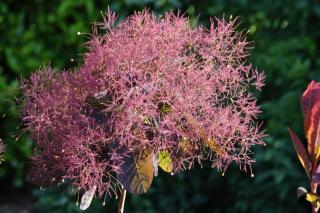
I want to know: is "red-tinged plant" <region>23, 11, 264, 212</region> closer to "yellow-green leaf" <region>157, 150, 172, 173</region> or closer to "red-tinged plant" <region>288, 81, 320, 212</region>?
"yellow-green leaf" <region>157, 150, 172, 173</region>

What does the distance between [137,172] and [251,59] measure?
2540mm

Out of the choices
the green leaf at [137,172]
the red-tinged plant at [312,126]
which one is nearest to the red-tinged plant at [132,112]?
the green leaf at [137,172]

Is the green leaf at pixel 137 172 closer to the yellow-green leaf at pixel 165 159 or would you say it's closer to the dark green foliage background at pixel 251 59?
the yellow-green leaf at pixel 165 159

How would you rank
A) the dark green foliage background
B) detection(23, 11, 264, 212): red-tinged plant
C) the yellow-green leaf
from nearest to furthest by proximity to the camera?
detection(23, 11, 264, 212): red-tinged plant
the yellow-green leaf
the dark green foliage background

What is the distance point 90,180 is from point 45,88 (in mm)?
271

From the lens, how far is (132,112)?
1395 millimetres

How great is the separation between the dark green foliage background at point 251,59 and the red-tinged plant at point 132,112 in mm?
1783

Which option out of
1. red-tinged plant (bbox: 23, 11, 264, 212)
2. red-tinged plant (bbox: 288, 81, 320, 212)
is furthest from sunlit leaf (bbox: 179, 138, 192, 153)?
red-tinged plant (bbox: 288, 81, 320, 212)

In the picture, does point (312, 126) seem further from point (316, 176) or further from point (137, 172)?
point (137, 172)

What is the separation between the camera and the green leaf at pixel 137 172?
142 cm

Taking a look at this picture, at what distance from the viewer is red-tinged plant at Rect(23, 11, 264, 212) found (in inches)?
55.4

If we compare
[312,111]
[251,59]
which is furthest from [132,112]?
[251,59]

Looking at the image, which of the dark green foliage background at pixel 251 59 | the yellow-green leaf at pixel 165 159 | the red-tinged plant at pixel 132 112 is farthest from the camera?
the dark green foliage background at pixel 251 59

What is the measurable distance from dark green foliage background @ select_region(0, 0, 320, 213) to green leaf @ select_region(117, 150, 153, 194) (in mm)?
1880
